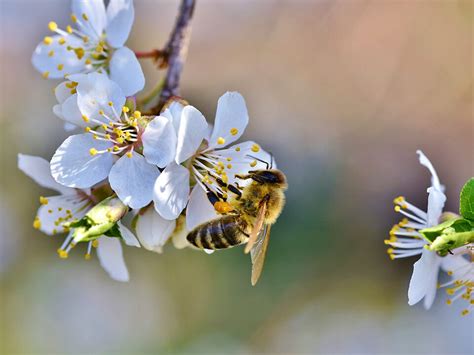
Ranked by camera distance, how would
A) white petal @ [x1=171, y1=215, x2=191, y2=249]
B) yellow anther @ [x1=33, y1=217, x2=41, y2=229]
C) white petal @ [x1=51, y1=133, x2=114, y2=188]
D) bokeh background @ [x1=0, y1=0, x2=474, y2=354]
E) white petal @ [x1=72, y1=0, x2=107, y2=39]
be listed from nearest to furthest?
1. white petal @ [x1=51, y1=133, x2=114, y2=188]
2. white petal @ [x1=171, y1=215, x2=191, y2=249]
3. yellow anther @ [x1=33, y1=217, x2=41, y2=229]
4. white petal @ [x1=72, y1=0, x2=107, y2=39]
5. bokeh background @ [x1=0, y1=0, x2=474, y2=354]

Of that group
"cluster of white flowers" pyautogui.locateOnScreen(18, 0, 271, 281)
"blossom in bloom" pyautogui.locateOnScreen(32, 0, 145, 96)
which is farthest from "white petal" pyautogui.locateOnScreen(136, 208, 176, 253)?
"blossom in bloom" pyautogui.locateOnScreen(32, 0, 145, 96)

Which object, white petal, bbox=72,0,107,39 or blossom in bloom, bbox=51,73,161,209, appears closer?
blossom in bloom, bbox=51,73,161,209

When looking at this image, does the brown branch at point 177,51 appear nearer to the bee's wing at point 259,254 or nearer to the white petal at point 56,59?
the white petal at point 56,59

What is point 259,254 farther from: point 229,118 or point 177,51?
point 177,51

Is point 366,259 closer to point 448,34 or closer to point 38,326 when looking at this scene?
point 448,34

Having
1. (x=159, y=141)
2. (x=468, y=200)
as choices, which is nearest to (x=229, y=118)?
(x=159, y=141)

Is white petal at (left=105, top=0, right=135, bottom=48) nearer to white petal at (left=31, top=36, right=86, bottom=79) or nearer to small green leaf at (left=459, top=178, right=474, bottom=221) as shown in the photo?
white petal at (left=31, top=36, right=86, bottom=79)
